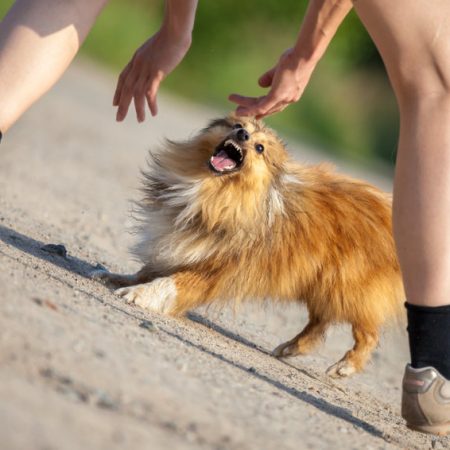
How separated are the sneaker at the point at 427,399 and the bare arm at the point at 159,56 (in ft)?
5.36

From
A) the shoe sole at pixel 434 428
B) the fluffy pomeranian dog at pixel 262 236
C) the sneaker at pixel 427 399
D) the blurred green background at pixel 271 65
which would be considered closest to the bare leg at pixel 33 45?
the fluffy pomeranian dog at pixel 262 236

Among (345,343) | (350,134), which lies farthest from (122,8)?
(345,343)

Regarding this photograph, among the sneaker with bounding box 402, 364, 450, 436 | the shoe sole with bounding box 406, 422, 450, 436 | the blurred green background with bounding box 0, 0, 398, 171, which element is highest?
the blurred green background with bounding box 0, 0, 398, 171

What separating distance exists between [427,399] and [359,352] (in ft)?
6.55

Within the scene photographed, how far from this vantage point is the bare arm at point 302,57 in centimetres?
400

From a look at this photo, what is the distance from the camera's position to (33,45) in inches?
156

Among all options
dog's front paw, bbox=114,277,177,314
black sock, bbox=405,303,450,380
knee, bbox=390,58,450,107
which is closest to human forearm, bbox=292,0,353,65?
knee, bbox=390,58,450,107

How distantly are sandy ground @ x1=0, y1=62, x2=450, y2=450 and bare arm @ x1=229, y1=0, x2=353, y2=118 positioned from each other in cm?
96

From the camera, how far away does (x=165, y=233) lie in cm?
554

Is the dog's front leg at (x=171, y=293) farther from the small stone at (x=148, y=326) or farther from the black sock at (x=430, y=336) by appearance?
the black sock at (x=430, y=336)

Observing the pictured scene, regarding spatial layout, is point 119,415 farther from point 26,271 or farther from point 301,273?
point 301,273

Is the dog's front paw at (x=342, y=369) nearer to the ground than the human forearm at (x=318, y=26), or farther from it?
nearer to the ground

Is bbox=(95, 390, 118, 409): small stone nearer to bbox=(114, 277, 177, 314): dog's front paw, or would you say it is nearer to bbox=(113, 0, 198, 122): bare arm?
bbox=(113, 0, 198, 122): bare arm

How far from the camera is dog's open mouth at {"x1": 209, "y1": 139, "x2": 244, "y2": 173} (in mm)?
5445
